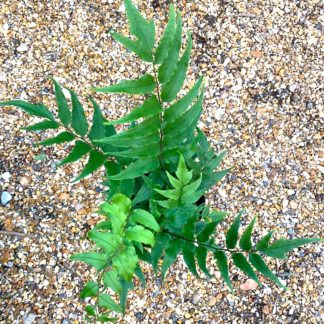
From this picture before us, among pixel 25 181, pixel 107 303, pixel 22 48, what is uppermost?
pixel 22 48

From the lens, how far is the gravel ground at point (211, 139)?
1552 millimetres

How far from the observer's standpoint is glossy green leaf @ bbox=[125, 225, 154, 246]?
77 cm

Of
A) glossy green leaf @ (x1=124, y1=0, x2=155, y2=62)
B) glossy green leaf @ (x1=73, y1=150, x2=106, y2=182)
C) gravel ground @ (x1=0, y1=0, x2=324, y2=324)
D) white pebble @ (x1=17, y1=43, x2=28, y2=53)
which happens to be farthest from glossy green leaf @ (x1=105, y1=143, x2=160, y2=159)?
white pebble @ (x1=17, y1=43, x2=28, y2=53)

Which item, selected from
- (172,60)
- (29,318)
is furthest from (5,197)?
(172,60)

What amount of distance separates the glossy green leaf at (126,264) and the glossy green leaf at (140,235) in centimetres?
2

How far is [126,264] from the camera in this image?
77cm

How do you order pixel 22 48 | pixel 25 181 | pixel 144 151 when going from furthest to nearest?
1. pixel 22 48
2. pixel 25 181
3. pixel 144 151

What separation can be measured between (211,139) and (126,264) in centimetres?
95

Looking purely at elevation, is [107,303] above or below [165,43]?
below

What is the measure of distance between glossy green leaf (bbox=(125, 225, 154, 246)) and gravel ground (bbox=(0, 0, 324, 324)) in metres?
0.80

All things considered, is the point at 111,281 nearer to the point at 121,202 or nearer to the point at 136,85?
the point at 121,202

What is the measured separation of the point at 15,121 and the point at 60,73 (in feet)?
0.71

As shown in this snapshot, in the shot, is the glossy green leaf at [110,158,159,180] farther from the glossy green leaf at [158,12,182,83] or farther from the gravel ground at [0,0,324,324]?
the gravel ground at [0,0,324,324]

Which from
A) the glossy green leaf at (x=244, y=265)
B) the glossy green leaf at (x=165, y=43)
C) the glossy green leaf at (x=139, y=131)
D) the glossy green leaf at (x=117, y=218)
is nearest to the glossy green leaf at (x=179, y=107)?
the glossy green leaf at (x=139, y=131)
